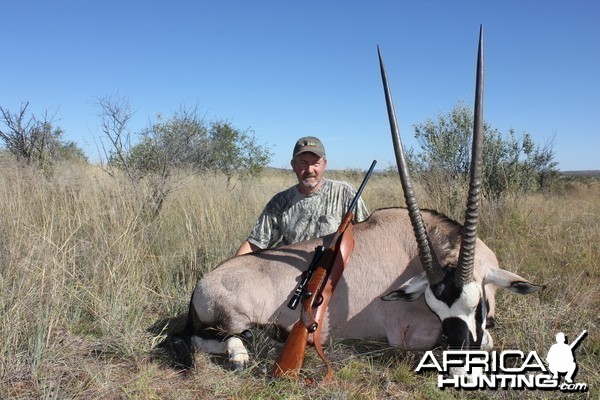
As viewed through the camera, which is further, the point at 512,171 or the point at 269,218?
the point at 512,171

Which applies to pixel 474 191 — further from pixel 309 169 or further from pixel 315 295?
pixel 309 169

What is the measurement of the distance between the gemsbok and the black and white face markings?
2 centimetres

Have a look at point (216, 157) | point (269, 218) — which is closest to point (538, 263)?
point (269, 218)

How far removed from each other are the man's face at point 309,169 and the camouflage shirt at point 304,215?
8 centimetres

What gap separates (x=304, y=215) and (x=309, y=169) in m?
0.45

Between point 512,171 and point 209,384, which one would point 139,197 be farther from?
point 512,171

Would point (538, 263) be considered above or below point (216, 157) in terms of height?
below

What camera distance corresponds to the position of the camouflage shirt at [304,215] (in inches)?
172


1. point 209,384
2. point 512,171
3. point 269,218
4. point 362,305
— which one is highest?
point 512,171

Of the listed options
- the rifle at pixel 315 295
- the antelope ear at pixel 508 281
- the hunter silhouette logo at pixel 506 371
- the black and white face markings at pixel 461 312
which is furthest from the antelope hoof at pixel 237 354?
the antelope ear at pixel 508 281

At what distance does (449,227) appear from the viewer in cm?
328

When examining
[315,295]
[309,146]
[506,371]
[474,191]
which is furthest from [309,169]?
[506,371]

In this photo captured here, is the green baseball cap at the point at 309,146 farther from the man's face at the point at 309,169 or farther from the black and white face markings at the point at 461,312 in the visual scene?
the black and white face markings at the point at 461,312

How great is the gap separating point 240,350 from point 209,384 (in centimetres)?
33
